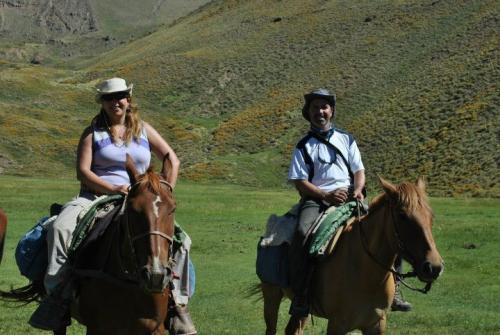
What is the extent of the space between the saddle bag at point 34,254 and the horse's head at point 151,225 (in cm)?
210

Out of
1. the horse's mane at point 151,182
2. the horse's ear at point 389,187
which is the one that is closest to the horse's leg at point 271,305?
the horse's ear at point 389,187

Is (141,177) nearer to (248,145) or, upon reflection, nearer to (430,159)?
(430,159)

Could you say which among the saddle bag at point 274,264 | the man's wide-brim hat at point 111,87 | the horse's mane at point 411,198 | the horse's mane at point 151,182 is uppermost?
the man's wide-brim hat at point 111,87

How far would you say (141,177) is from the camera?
6.94m

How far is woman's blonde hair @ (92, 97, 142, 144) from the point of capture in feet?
26.8

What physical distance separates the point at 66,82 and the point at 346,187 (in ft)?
286

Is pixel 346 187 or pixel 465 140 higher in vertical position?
pixel 346 187

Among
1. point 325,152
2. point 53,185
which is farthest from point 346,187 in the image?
point 53,185

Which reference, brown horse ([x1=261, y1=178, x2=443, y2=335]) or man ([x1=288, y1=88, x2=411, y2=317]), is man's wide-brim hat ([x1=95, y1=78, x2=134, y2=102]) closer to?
man ([x1=288, y1=88, x2=411, y2=317])

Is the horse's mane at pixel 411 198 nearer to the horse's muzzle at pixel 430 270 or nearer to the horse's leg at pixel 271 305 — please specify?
the horse's muzzle at pixel 430 270

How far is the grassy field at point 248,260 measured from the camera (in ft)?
45.2

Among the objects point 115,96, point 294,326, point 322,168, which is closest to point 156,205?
point 115,96

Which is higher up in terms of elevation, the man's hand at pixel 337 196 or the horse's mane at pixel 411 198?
the horse's mane at pixel 411 198

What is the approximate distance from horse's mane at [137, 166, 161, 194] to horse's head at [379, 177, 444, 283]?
265 centimetres
